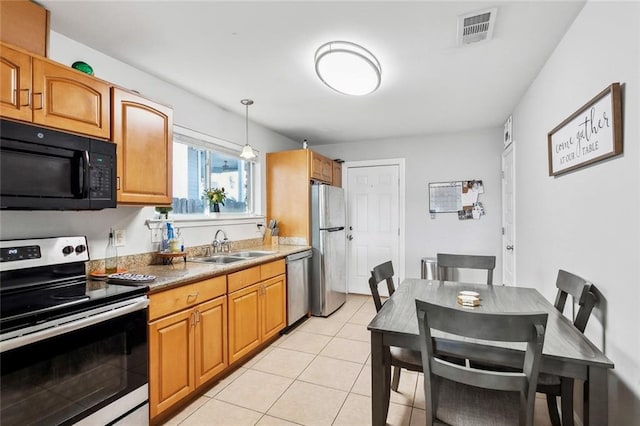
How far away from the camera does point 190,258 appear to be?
287cm

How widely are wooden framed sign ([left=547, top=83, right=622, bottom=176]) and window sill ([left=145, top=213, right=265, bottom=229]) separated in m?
2.86

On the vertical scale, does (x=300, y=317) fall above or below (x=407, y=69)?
below

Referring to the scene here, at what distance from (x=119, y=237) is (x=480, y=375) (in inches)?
93.1

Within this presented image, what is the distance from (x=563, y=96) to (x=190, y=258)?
3082mm

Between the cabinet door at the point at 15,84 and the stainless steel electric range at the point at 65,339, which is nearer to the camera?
the stainless steel electric range at the point at 65,339

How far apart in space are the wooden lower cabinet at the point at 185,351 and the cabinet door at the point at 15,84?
1.26 meters

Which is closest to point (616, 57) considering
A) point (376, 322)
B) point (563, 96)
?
point (563, 96)

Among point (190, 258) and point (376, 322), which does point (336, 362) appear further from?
point (190, 258)

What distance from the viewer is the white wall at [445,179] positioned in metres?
4.18

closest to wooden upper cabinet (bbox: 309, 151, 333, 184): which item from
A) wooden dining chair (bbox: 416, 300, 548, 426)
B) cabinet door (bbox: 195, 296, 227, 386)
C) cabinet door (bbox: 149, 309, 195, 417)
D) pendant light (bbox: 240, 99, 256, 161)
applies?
pendant light (bbox: 240, 99, 256, 161)

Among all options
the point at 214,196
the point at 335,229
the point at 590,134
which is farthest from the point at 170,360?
the point at 590,134

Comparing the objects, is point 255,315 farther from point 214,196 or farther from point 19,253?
point 19,253

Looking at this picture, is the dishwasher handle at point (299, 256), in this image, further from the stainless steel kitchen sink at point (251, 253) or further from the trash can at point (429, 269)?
the trash can at point (429, 269)

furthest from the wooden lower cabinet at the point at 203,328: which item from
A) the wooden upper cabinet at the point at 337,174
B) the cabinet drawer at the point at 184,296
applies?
the wooden upper cabinet at the point at 337,174
